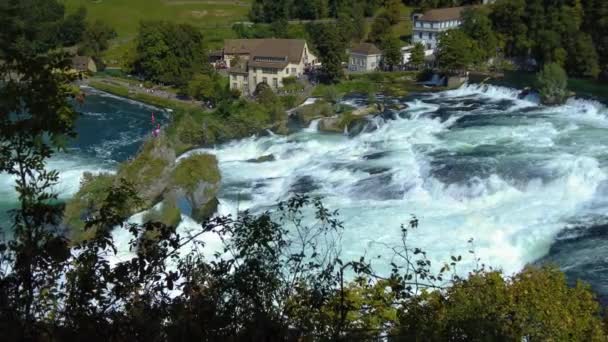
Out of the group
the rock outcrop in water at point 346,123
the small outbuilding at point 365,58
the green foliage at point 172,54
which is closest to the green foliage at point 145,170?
the rock outcrop in water at point 346,123

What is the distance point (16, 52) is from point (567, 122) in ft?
113

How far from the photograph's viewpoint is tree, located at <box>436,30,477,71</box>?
49750 millimetres

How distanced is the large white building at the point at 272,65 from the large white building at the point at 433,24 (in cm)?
1405

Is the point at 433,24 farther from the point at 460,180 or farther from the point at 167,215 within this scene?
the point at 167,215

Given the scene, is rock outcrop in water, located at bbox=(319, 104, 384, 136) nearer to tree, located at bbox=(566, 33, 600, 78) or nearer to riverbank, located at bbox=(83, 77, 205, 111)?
riverbank, located at bbox=(83, 77, 205, 111)

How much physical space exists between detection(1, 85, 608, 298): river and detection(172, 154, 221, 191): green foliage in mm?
1340

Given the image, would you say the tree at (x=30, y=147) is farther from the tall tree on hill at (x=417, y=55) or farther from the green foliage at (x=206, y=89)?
the tall tree on hill at (x=417, y=55)

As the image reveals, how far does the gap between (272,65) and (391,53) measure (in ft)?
36.1

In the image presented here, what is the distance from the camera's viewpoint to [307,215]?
2336 centimetres

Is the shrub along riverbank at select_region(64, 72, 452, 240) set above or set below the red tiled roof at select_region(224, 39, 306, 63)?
below

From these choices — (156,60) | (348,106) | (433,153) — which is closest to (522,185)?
(433,153)

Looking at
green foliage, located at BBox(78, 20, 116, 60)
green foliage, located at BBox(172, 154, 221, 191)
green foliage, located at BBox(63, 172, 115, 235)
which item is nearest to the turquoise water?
green foliage, located at BBox(63, 172, 115, 235)

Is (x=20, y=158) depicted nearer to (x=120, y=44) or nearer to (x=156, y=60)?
(x=156, y=60)

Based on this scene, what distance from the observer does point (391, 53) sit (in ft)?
185
